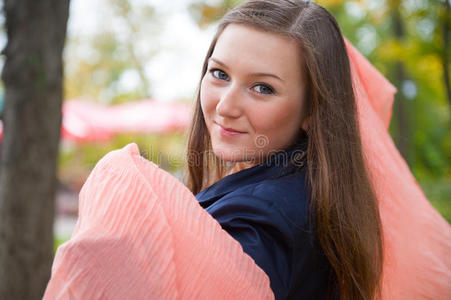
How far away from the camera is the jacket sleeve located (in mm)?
1030

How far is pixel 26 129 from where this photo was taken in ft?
8.34

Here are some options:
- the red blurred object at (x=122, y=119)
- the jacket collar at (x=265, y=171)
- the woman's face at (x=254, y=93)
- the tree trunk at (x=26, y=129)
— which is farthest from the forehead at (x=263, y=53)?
the red blurred object at (x=122, y=119)

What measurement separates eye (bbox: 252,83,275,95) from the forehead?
56mm

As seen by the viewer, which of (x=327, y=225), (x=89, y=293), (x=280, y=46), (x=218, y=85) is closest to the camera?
(x=89, y=293)

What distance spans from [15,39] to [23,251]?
49.9 inches

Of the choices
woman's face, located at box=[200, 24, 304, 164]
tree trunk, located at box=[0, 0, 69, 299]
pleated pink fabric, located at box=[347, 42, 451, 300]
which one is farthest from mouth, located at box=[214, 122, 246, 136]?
tree trunk, located at box=[0, 0, 69, 299]

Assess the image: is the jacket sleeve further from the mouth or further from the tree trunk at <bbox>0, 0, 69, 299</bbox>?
the tree trunk at <bbox>0, 0, 69, 299</bbox>

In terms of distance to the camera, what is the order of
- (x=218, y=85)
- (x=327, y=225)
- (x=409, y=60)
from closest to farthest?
(x=327, y=225) < (x=218, y=85) < (x=409, y=60)

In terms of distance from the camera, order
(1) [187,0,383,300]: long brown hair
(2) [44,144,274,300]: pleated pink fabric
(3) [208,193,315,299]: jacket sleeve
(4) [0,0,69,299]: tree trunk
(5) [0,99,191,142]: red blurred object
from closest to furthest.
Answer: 1. (2) [44,144,274,300]: pleated pink fabric
2. (3) [208,193,315,299]: jacket sleeve
3. (1) [187,0,383,300]: long brown hair
4. (4) [0,0,69,299]: tree trunk
5. (5) [0,99,191,142]: red blurred object

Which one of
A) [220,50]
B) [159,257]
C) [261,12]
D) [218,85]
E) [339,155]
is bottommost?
[159,257]

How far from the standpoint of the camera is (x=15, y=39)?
253 cm

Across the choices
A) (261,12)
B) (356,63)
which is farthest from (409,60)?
(261,12)

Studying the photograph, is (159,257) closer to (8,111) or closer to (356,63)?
(356,63)

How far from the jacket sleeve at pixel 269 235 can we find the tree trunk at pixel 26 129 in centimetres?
188
